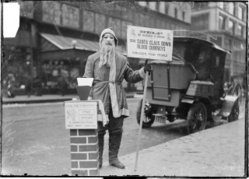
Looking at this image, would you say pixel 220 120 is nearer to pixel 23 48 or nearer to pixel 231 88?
pixel 231 88

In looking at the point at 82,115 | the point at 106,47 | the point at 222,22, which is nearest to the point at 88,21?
the point at 106,47

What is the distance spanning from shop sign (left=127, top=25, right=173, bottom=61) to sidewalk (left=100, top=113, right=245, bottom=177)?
5.08 ft

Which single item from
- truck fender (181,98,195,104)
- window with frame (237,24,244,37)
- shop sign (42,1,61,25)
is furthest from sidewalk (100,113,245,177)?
shop sign (42,1,61,25)

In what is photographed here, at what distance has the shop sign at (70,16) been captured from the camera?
585 centimetres

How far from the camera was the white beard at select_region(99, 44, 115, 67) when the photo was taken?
420cm

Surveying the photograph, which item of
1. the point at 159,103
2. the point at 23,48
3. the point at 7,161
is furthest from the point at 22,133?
the point at 23,48

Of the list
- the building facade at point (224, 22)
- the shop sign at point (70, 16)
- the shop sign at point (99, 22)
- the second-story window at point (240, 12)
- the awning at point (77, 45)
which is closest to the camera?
the second-story window at point (240, 12)

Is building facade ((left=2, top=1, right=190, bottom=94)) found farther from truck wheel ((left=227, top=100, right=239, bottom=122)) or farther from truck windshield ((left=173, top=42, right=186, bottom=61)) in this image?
truck wheel ((left=227, top=100, right=239, bottom=122))

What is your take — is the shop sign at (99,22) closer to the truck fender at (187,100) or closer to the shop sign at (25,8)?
the shop sign at (25,8)

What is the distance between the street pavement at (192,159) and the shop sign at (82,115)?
0.80m

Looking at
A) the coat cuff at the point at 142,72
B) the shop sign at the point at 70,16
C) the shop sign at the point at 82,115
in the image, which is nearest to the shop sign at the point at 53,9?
the shop sign at the point at 70,16

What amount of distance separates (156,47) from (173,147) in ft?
6.95

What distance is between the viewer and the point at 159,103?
24.7 feet

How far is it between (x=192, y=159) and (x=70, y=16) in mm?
3371
